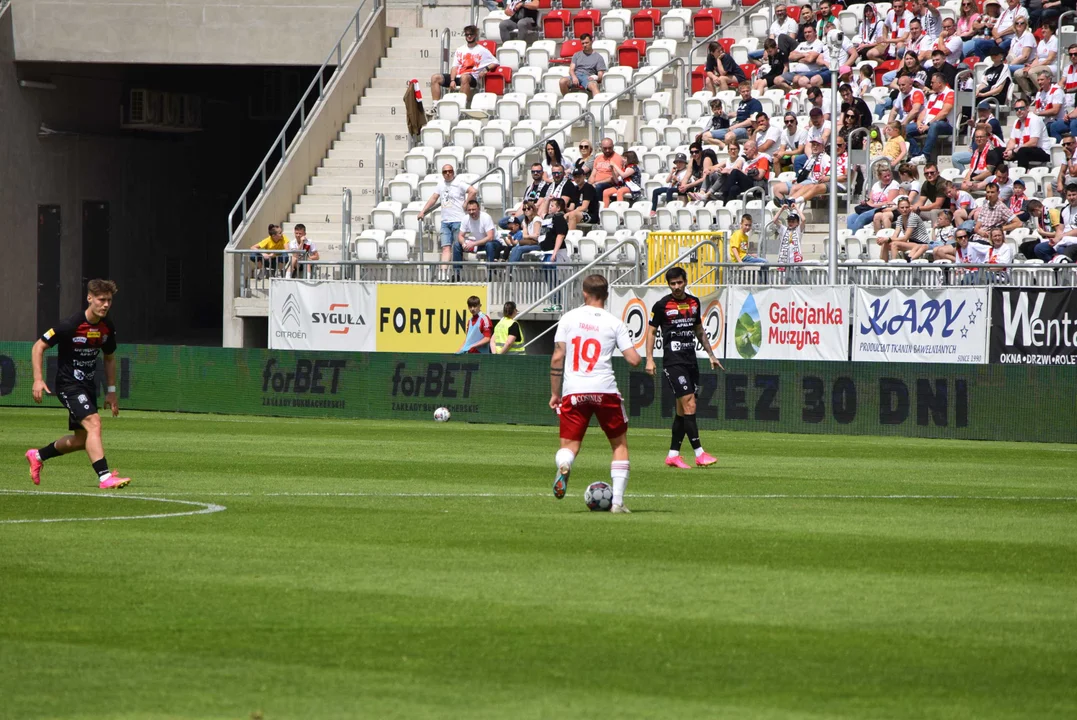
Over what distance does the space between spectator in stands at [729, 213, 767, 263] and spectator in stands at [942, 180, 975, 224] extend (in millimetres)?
3187

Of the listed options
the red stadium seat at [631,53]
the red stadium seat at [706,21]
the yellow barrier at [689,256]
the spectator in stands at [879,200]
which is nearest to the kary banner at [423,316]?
the yellow barrier at [689,256]

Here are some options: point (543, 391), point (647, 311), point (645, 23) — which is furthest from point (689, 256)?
point (645, 23)

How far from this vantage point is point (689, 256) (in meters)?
29.9

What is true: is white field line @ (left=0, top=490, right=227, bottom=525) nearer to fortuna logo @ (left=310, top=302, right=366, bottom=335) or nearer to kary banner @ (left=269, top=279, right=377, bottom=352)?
kary banner @ (left=269, top=279, right=377, bottom=352)

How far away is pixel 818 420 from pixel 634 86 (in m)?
12.1

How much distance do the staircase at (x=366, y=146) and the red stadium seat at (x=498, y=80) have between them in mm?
1955

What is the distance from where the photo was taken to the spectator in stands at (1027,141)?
29250 mm

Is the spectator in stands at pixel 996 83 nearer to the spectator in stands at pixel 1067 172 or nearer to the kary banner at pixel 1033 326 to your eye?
the spectator in stands at pixel 1067 172

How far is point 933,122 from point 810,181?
2.36 m

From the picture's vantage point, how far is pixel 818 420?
2591 centimetres

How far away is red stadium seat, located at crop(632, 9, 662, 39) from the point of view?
38.4 metres

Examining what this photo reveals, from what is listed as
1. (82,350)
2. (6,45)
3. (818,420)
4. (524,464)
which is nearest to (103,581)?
(82,350)

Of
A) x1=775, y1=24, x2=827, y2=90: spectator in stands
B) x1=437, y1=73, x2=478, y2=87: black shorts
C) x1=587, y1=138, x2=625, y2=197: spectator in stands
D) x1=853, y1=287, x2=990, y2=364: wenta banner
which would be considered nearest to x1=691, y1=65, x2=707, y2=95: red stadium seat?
x1=775, y1=24, x2=827, y2=90: spectator in stands

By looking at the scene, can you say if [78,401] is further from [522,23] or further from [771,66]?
[522,23]
